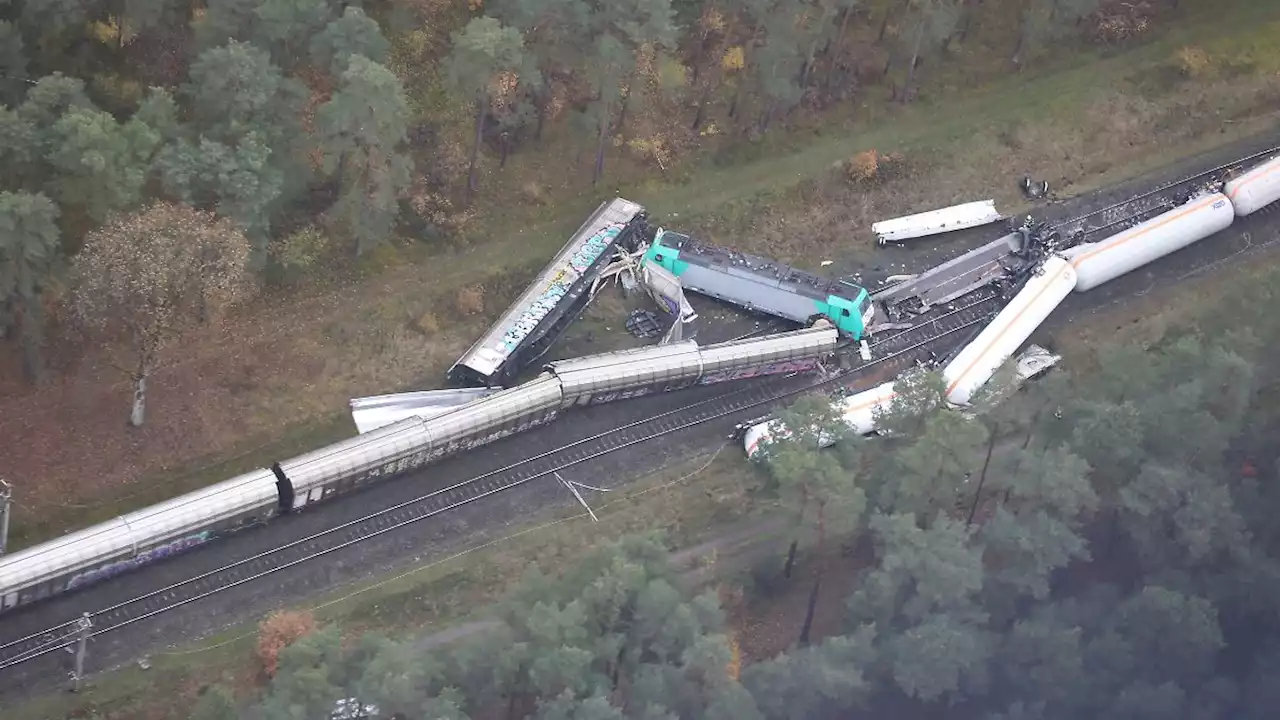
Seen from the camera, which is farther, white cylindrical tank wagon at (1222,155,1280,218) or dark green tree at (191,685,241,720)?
white cylindrical tank wagon at (1222,155,1280,218)

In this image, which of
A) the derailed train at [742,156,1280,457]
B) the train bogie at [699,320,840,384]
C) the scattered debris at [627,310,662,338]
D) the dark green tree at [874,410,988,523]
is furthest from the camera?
the scattered debris at [627,310,662,338]

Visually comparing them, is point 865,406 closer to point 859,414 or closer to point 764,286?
point 859,414

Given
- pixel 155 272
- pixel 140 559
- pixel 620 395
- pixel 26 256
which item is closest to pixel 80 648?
pixel 140 559

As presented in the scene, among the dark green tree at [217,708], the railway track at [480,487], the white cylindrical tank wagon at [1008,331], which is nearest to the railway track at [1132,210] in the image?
the white cylindrical tank wagon at [1008,331]

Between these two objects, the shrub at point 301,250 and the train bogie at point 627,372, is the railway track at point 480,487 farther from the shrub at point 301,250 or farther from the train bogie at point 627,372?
the shrub at point 301,250

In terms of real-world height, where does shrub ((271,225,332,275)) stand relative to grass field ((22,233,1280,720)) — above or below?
above

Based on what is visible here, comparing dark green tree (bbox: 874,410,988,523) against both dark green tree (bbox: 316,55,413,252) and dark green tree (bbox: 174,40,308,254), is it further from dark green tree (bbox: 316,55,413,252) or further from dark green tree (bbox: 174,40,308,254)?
dark green tree (bbox: 174,40,308,254)

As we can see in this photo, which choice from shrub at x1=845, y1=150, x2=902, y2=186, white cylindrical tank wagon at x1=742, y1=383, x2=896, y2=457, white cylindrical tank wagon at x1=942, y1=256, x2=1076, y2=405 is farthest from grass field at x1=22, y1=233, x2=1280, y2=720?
shrub at x1=845, y1=150, x2=902, y2=186
